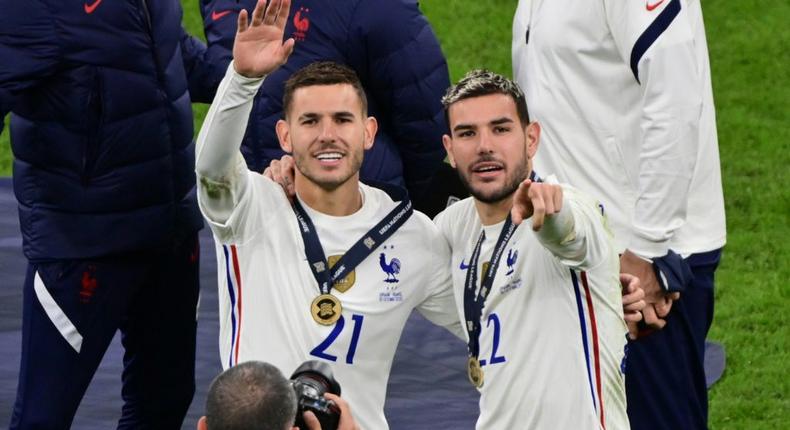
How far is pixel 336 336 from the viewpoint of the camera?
14.8 feet

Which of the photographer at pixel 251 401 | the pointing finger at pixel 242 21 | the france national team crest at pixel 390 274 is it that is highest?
the pointing finger at pixel 242 21

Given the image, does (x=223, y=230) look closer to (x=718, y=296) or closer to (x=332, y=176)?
(x=332, y=176)

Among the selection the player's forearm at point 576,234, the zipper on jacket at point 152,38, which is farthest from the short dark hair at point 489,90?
the zipper on jacket at point 152,38

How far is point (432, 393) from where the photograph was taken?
685 cm

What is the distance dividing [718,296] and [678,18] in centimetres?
400

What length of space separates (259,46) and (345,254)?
59 cm

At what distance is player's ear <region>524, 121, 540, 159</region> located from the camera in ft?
14.7

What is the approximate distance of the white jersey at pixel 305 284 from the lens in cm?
450

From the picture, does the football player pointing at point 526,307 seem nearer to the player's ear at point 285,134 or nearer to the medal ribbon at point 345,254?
the medal ribbon at point 345,254

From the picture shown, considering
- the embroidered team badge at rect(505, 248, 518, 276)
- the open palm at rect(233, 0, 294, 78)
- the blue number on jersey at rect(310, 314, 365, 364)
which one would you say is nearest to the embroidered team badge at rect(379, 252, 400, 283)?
the blue number on jersey at rect(310, 314, 365, 364)

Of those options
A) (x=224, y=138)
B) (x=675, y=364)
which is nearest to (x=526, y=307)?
(x=675, y=364)

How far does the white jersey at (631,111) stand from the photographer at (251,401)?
178cm

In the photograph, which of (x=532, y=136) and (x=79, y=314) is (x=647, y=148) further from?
(x=79, y=314)

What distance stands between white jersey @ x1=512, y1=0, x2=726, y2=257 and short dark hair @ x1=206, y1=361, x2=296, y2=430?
1.78 meters
